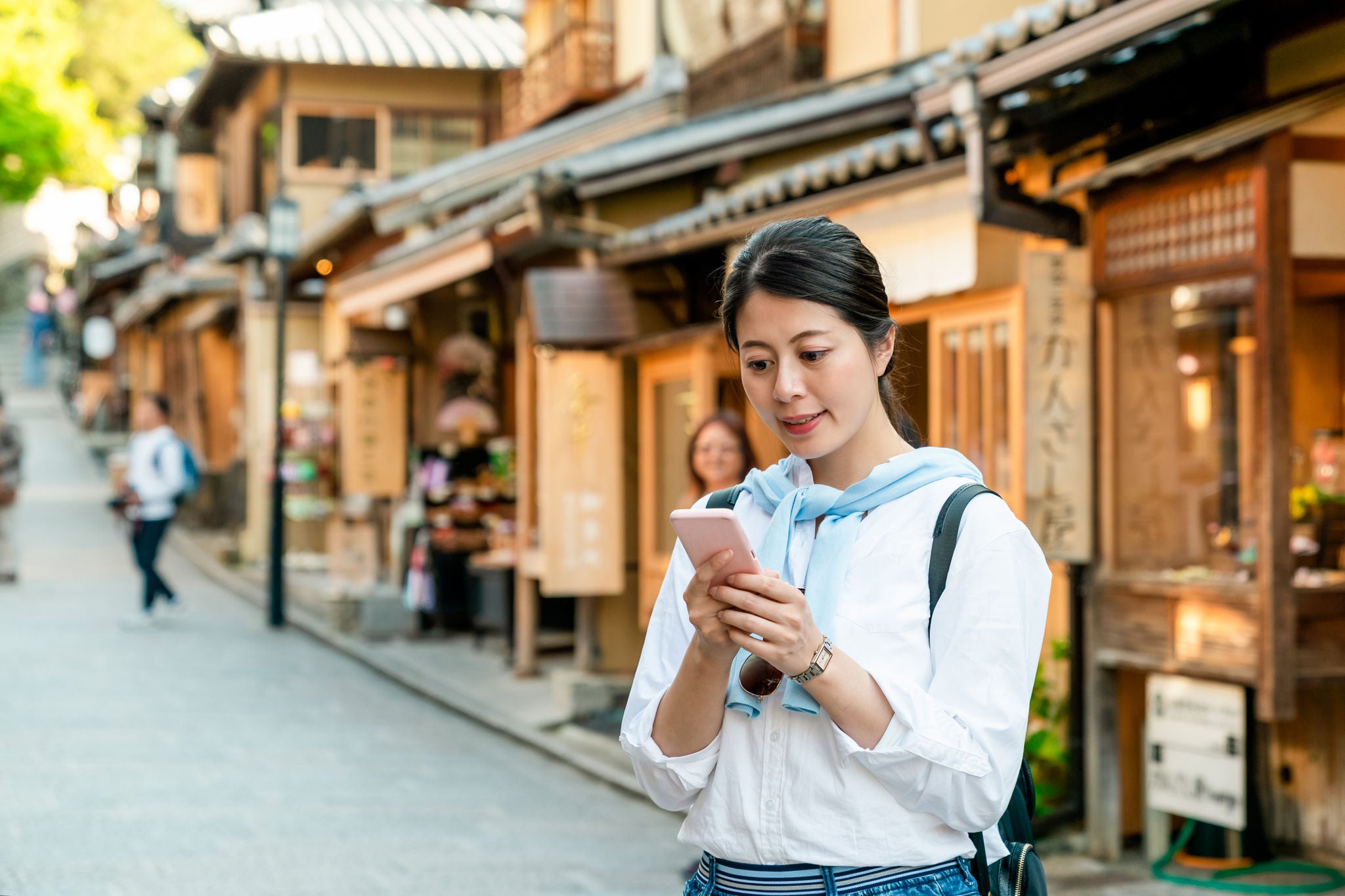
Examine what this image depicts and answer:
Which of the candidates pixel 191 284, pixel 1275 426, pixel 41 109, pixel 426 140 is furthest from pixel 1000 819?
pixel 41 109

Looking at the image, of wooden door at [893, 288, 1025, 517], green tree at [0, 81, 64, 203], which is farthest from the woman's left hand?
green tree at [0, 81, 64, 203]

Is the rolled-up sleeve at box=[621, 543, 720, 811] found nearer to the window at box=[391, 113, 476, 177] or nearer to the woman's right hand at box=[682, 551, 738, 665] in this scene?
the woman's right hand at box=[682, 551, 738, 665]

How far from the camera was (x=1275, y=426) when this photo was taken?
6410 mm

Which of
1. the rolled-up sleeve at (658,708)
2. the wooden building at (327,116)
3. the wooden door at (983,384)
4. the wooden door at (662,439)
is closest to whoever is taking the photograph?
the rolled-up sleeve at (658,708)

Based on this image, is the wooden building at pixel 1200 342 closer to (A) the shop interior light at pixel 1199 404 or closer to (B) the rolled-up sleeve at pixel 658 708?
(A) the shop interior light at pixel 1199 404

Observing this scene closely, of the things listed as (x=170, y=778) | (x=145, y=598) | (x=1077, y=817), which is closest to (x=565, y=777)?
(x=170, y=778)

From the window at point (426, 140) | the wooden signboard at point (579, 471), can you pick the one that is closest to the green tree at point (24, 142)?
the window at point (426, 140)

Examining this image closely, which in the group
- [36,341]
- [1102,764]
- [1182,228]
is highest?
[36,341]

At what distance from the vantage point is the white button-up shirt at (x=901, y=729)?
2.26 m

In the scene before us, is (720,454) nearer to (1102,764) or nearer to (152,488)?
(1102,764)

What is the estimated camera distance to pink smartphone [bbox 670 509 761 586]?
208 centimetres

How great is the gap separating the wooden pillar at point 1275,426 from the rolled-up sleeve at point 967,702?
180 inches

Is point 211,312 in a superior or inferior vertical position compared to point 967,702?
superior

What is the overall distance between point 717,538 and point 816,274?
1.72 feet
